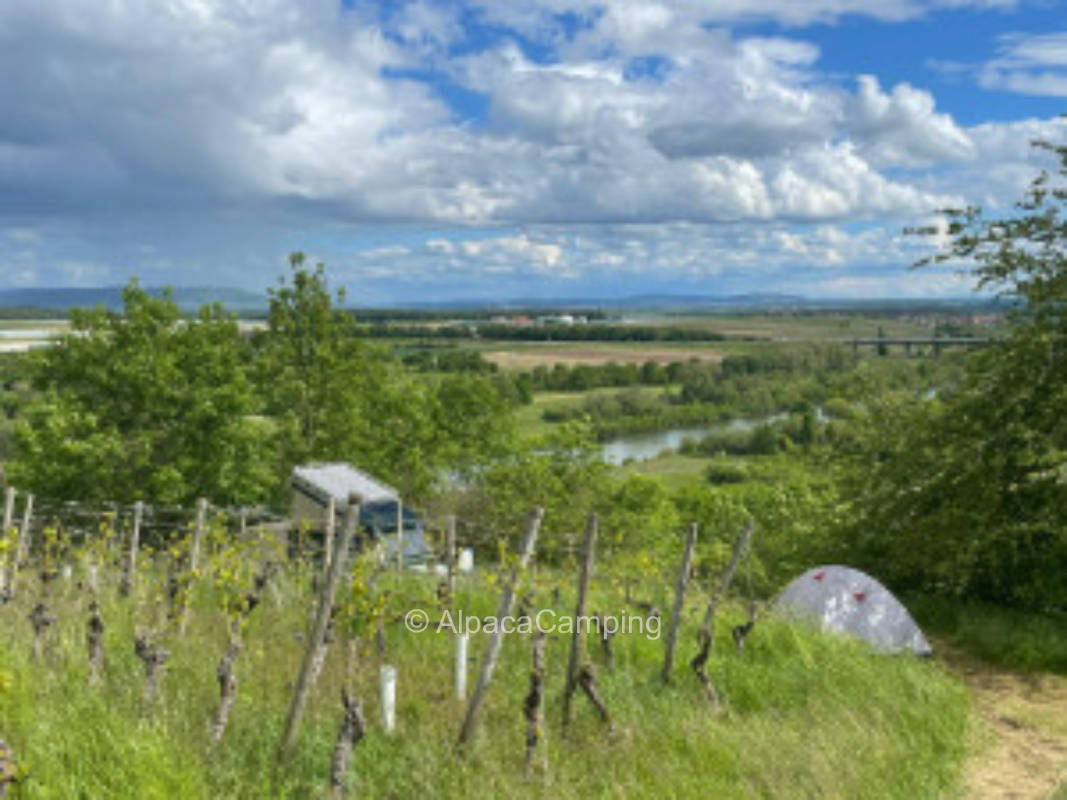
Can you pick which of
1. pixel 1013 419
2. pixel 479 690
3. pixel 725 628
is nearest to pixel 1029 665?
pixel 1013 419

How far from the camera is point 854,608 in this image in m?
10.8

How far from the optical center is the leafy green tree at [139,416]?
70.9 feet

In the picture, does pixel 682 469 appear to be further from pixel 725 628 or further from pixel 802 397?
pixel 725 628

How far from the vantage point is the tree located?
10336mm

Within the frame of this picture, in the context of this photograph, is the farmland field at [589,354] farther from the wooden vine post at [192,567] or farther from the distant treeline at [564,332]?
the wooden vine post at [192,567]

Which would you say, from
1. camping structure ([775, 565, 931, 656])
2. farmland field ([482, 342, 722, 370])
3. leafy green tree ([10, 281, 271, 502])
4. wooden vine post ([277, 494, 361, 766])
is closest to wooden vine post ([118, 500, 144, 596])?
wooden vine post ([277, 494, 361, 766])

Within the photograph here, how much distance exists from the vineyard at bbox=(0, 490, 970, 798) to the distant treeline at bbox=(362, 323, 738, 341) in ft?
441

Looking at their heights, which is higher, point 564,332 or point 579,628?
point 579,628

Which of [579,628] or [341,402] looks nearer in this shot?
[579,628]

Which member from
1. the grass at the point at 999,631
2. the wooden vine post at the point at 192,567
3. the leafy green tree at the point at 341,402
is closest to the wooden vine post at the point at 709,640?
the wooden vine post at the point at 192,567

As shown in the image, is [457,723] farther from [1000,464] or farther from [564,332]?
[564,332]

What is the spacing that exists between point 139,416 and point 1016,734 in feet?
70.8

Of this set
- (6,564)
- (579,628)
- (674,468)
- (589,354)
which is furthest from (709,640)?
(589,354)

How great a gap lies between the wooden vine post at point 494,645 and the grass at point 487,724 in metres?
0.13
